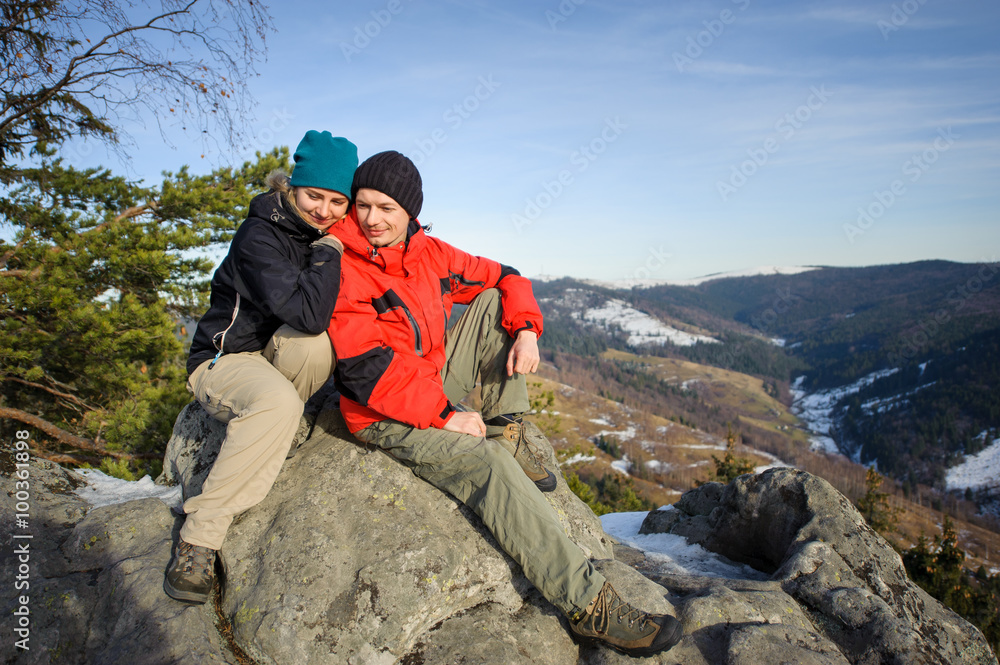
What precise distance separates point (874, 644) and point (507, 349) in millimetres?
4112

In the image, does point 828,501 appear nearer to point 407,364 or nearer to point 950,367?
point 407,364

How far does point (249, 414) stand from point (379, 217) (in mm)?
1892

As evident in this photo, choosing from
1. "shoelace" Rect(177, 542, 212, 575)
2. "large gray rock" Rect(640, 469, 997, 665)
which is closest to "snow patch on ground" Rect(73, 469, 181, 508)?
"shoelace" Rect(177, 542, 212, 575)

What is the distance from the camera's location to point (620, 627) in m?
3.61

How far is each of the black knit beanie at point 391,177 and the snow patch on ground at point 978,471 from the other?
7250 inches

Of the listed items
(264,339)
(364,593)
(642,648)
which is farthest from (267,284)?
(642,648)

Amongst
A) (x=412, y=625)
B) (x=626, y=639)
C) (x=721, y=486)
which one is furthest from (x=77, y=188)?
(x=721, y=486)

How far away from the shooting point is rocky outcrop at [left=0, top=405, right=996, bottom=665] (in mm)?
3516

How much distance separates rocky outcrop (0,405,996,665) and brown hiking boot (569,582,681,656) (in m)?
0.22

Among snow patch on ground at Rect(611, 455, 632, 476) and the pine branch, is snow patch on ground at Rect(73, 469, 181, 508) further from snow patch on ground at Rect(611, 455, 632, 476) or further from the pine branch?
snow patch on ground at Rect(611, 455, 632, 476)

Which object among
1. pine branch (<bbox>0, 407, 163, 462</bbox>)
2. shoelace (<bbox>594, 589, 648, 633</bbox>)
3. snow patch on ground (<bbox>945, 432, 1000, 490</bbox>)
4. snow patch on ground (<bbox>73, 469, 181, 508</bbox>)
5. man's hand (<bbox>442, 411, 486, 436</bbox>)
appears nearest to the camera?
shoelace (<bbox>594, 589, 648, 633</bbox>)

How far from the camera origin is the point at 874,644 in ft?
14.4

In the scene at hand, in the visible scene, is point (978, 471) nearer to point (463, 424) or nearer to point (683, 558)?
point (683, 558)

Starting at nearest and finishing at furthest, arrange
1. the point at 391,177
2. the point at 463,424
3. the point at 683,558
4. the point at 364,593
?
the point at 364,593, the point at 463,424, the point at 391,177, the point at 683,558
